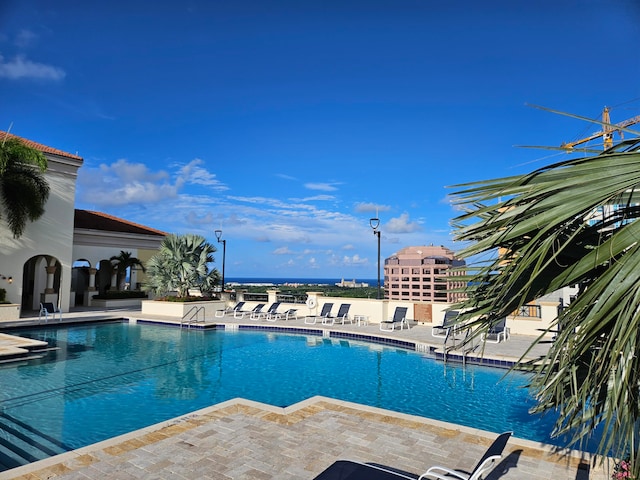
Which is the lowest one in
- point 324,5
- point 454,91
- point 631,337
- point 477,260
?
point 631,337

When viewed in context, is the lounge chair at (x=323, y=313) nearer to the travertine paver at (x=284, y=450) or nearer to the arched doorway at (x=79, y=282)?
the travertine paver at (x=284, y=450)

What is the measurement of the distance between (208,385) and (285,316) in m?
11.1

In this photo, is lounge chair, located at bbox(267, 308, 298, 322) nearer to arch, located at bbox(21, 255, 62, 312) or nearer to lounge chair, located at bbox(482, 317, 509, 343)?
lounge chair, located at bbox(482, 317, 509, 343)

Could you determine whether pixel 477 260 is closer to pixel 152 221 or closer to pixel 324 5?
pixel 324 5

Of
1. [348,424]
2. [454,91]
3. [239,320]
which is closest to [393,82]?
[454,91]

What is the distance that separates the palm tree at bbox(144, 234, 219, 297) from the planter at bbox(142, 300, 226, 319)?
93 centimetres

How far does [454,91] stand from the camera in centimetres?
1658

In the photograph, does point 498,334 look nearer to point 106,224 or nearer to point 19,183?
point 19,183

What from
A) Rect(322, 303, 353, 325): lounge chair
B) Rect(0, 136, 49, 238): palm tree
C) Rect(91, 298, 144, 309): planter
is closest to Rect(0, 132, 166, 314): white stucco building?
Rect(91, 298, 144, 309): planter

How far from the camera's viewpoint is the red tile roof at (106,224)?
2591cm

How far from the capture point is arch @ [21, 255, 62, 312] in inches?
903

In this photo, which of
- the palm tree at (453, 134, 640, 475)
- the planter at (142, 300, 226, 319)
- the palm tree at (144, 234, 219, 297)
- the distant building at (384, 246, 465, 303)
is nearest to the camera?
the palm tree at (453, 134, 640, 475)

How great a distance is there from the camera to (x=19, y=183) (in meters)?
18.9

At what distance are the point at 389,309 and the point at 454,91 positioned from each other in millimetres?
9932
